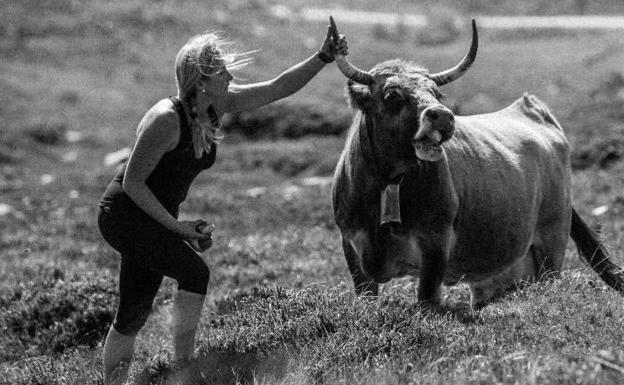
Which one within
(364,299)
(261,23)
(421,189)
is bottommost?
(261,23)

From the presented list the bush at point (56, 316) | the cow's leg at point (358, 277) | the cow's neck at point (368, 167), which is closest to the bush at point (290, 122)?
the bush at point (56, 316)

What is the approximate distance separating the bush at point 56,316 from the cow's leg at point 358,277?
2.74 meters

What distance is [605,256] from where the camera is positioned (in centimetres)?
1037

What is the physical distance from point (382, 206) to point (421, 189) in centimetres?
36

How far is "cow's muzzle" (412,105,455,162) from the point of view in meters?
7.74

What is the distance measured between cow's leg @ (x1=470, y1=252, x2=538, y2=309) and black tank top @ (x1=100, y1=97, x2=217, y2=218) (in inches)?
128

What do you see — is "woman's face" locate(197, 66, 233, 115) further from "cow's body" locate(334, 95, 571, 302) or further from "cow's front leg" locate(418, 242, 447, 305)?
"cow's front leg" locate(418, 242, 447, 305)

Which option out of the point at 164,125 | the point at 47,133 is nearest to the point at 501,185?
the point at 164,125

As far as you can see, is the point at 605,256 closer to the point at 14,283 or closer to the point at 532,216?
the point at 532,216

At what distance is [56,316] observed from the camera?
A: 10633mm

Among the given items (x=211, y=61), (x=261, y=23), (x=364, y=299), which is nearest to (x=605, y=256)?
(x=364, y=299)

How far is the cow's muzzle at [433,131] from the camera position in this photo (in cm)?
774

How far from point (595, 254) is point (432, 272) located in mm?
2738

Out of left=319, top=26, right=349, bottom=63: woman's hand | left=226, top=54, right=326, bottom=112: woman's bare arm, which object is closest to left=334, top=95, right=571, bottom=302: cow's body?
left=319, top=26, right=349, bottom=63: woman's hand
